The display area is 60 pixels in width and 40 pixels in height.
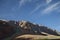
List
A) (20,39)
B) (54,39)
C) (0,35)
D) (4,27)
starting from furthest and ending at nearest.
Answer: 1. (4,27)
2. (0,35)
3. (20,39)
4. (54,39)

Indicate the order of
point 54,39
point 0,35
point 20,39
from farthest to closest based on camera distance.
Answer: point 0,35
point 20,39
point 54,39

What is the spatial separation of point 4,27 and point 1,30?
8.59 ft

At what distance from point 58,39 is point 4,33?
26034mm

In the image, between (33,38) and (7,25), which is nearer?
(33,38)

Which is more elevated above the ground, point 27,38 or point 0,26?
point 0,26

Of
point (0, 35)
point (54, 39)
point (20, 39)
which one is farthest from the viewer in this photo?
point (0, 35)

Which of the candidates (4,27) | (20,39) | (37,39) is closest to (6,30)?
(4,27)

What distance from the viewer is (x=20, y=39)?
120ft

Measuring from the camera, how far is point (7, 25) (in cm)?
5753

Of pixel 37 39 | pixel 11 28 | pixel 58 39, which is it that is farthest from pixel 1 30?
pixel 58 39

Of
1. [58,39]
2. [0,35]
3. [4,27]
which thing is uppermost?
[4,27]

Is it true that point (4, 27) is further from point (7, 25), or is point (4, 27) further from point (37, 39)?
point (37, 39)

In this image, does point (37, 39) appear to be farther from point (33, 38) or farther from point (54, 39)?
point (54, 39)

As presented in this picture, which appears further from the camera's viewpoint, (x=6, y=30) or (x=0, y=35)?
(x=6, y=30)
